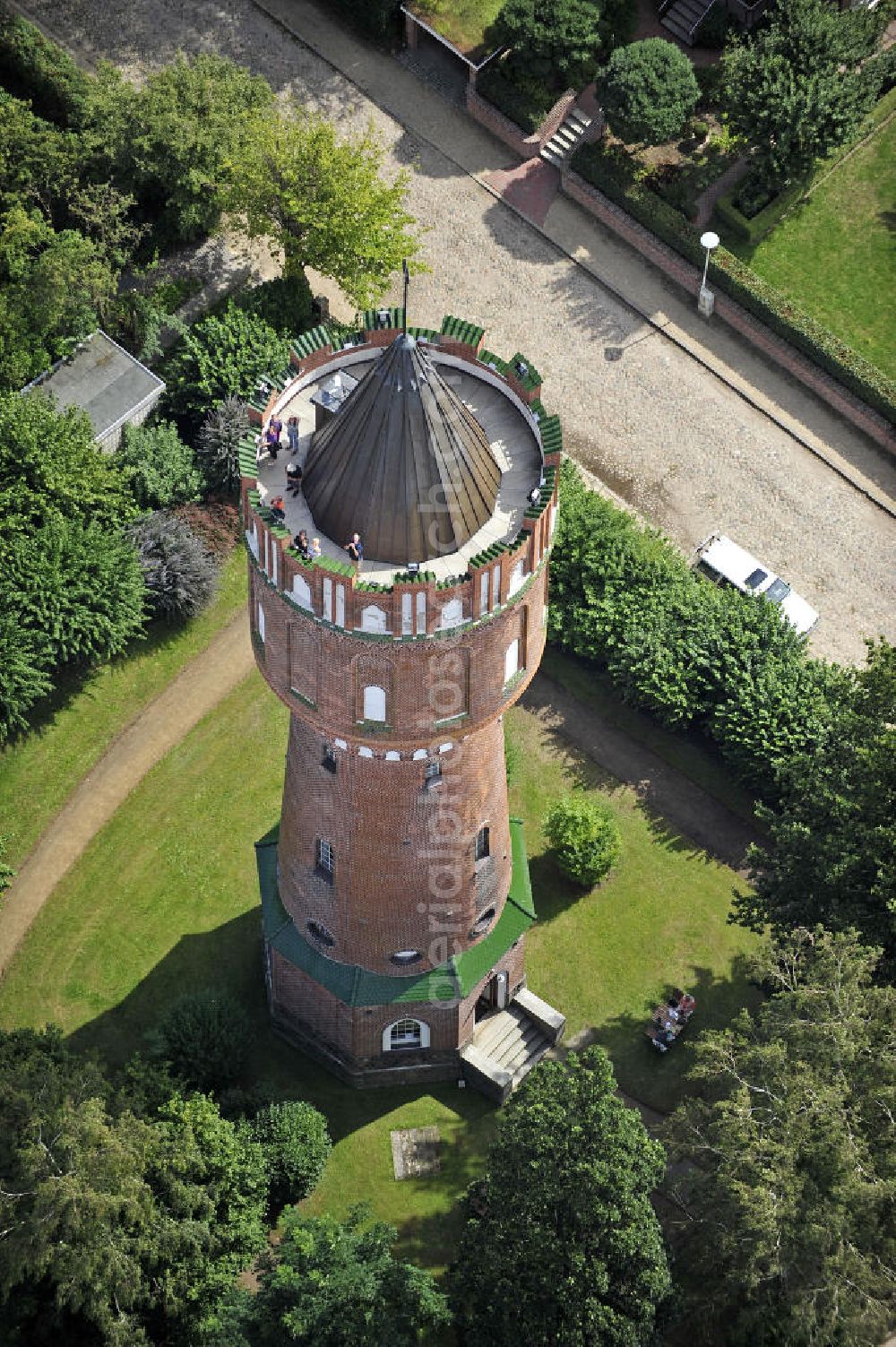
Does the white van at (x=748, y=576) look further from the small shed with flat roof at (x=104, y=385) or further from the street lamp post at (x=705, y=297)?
the small shed with flat roof at (x=104, y=385)

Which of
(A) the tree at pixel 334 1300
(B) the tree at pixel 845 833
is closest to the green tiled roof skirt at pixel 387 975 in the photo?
(A) the tree at pixel 334 1300

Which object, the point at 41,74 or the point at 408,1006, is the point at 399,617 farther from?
the point at 41,74

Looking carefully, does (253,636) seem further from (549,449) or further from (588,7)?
(588,7)

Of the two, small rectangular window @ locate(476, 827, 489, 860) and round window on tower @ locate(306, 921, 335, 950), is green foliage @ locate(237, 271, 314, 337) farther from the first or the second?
small rectangular window @ locate(476, 827, 489, 860)

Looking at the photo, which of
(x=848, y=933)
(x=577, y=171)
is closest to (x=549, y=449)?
(x=848, y=933)

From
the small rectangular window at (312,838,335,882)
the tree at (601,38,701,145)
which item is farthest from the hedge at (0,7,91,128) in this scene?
the small rectangular window at (312,838,335,882)
